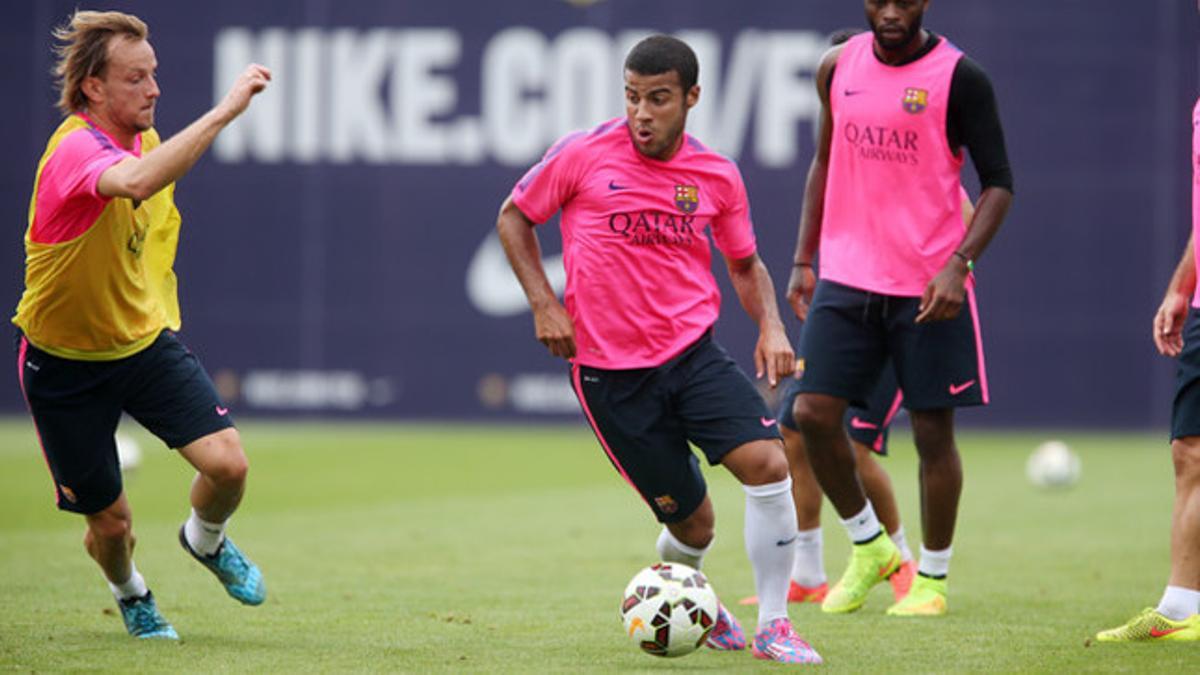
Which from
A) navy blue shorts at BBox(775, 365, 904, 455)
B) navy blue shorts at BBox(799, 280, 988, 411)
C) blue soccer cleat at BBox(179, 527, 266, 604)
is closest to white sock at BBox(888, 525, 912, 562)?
navy blue shorts at BBox(775, 365, 904, 455)

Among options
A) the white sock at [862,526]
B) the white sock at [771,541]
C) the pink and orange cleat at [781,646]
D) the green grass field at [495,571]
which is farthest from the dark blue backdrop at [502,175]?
the pink and orange cleat at [781,646]

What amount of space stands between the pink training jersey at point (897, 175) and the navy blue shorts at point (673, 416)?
3.72ft

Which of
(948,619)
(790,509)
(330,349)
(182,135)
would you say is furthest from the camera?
(330,349)

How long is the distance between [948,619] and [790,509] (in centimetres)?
138

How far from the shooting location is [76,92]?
6.59m

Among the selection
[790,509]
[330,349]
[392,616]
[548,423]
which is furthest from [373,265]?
[790,509]

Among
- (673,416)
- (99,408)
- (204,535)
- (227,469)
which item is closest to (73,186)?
(99,408)

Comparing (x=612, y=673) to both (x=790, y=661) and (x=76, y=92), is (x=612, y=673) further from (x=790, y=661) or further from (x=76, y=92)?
(x=76, y=92)

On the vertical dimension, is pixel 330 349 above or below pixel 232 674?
below

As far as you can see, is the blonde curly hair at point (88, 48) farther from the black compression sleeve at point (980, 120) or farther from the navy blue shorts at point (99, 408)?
the black compression sleeve at point (980, 120)

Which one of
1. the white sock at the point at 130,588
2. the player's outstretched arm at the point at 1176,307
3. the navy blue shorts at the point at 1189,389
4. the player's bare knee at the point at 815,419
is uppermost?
the player's outstretched arm at the point at 1176,307

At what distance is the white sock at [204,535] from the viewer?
6.86 meters

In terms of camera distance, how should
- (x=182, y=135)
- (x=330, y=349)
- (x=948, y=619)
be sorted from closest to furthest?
→ (x=182, y=135) → (x=948, y=619) → (x=330, y=349)

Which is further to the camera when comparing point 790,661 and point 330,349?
point 330,349
